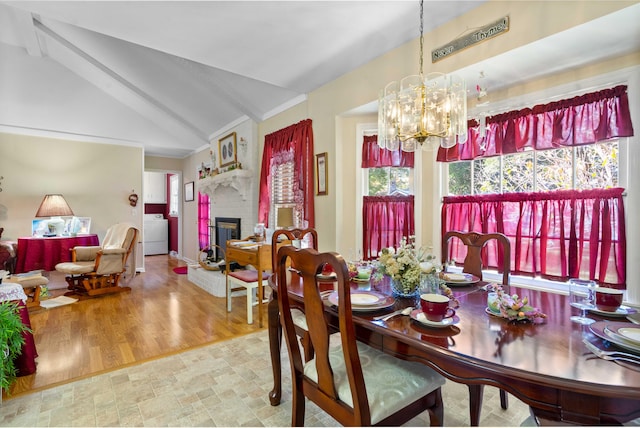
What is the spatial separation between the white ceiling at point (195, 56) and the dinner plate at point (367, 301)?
179 centimetres

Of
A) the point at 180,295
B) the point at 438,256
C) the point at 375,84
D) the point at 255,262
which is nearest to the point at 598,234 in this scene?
the point at 438,256

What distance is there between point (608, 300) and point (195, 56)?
3432 millimetres

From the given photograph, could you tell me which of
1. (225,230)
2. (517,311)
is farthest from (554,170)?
(225,230)

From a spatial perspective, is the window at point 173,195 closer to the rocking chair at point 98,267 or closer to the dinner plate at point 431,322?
the rocking chair at point 98,267

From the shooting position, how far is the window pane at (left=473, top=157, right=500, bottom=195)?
2.58 metres

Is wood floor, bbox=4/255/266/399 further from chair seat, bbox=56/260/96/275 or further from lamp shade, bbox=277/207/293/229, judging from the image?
lamp shade, bbox=277/207/293/229

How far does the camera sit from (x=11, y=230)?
15.7 feet

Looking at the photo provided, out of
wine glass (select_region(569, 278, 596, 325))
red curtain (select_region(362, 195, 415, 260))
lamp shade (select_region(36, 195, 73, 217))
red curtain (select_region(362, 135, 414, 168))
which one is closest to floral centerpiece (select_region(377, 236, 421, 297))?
wine glass (select_region(569, 278, 596, 325))

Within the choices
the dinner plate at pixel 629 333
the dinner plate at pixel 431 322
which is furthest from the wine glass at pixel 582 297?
the dinner plate at pixel 431 322

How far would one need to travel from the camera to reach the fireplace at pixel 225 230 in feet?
16.7

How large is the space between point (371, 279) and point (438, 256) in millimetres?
1176

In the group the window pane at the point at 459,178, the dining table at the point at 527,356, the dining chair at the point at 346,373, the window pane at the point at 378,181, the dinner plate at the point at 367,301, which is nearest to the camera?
the dining table at the point at 527,356

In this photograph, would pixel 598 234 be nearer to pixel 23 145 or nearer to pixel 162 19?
pixel 162 19

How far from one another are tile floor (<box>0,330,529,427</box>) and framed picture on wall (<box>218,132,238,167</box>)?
3645 mm
